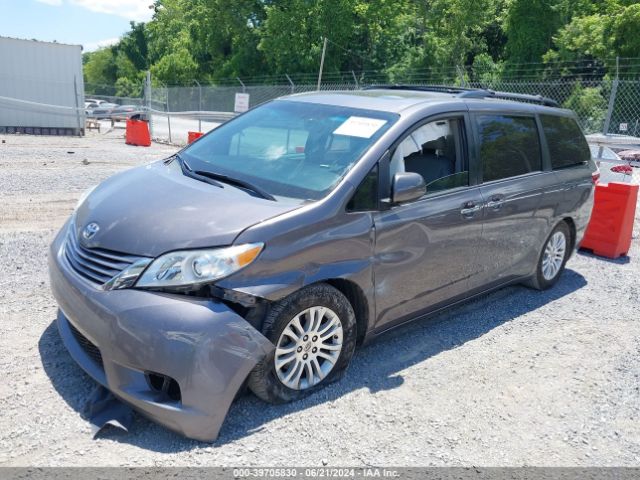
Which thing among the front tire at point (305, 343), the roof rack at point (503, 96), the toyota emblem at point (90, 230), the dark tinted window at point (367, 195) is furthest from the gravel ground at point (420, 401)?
the roof rack at point (503, 96)

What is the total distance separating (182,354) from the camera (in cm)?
277

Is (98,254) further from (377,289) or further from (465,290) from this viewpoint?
(465,290)

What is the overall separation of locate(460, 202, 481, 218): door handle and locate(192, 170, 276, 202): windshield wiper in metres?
1.55

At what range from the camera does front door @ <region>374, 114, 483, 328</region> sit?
3670mm

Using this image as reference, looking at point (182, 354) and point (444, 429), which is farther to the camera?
point (444, 429)

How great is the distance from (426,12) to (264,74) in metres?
14.8

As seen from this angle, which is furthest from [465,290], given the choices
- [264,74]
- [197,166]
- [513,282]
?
[264,74]

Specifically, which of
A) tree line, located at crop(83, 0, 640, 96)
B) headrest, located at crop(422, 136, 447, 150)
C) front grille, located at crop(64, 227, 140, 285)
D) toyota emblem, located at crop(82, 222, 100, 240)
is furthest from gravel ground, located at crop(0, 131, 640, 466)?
tree line, located at crop(83, 0, 640, 96)

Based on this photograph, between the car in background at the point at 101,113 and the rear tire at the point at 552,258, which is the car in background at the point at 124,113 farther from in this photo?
the rear tire at the point at 552,258

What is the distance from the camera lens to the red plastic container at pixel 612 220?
677 cm

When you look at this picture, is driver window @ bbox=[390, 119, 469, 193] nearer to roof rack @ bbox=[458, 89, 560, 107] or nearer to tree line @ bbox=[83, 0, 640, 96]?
roof rack @ bbox=[458, 89, 560, 107]

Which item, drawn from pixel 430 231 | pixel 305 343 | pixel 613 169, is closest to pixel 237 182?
pixel 305 343

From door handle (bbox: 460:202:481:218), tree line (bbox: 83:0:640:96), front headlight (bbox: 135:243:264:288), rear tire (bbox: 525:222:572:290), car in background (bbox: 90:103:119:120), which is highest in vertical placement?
tree line (bbox: 83:0:640:96)

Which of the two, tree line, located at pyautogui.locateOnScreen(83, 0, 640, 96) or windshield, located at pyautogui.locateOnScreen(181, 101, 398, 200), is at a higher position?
tree line, located at pyautogui.locateOnScreen(83, 0, 640, 96)
